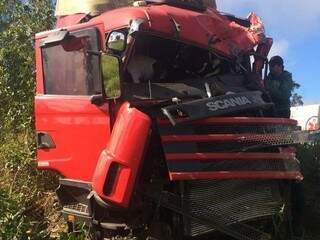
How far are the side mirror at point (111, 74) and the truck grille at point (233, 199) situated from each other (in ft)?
3.72

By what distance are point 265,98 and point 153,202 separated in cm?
186

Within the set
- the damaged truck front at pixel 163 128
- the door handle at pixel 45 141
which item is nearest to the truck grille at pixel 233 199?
the damaged truck front at pixel 163 128

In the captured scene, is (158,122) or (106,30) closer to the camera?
(158,122)

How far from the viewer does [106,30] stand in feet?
20.2

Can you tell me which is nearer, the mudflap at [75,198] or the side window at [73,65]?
the side window at [73,65]

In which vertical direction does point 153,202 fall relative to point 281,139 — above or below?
below

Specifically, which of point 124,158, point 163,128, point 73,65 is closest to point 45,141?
point 73,65

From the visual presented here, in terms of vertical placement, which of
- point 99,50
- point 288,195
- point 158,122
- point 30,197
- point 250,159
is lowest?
point 30,197

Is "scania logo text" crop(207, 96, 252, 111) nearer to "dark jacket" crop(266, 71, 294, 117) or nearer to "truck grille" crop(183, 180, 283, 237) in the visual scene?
"truck grille" crop(183, 180, 283, 237)

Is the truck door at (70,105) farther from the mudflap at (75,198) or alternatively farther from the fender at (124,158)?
the fender at (124,158)

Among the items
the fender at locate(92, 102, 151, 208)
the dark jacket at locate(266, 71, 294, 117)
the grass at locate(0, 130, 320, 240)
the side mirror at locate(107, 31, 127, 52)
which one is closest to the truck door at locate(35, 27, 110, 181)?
the side mirror at locate(107, 31, 127, 52)

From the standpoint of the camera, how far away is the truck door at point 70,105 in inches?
239

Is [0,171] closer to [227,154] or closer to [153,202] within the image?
[153,202]

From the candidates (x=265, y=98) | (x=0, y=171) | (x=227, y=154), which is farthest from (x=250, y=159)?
(x=0, y=171)
